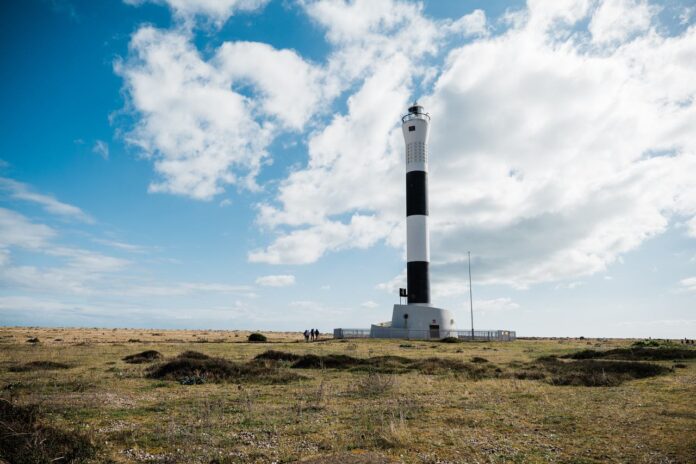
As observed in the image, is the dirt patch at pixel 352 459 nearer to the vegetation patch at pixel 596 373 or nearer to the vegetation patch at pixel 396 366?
the vegetation patch at pixel 596 373

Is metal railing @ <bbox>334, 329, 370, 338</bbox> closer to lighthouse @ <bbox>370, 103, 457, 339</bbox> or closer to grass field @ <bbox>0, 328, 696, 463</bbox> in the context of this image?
lighthouse @ <bbox>370, 103, 457, 339</bbox>

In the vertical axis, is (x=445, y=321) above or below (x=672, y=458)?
above

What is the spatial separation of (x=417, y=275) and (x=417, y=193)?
11650 millimetres

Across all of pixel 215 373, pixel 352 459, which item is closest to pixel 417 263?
pixel 215 373

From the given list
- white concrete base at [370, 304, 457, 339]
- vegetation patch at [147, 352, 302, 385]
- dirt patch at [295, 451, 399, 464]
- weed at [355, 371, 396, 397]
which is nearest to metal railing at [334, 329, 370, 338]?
white concrete base at [370, 304, 457, 339]

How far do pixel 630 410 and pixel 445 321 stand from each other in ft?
159

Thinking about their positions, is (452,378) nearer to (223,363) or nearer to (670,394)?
(670,394)

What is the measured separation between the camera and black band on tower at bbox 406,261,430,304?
62.7m

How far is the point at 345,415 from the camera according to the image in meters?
14.6

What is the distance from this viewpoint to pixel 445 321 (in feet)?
208

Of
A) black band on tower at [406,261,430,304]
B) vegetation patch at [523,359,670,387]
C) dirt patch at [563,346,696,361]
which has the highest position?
black band on tower at [406,261,430,304]

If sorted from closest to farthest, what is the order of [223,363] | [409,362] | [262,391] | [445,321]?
[262,391]
[223,363]
[409,362]
[445,321]

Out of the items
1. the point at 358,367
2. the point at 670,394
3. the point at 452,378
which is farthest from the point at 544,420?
the point at 358,367

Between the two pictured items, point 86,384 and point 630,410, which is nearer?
point 630,410
